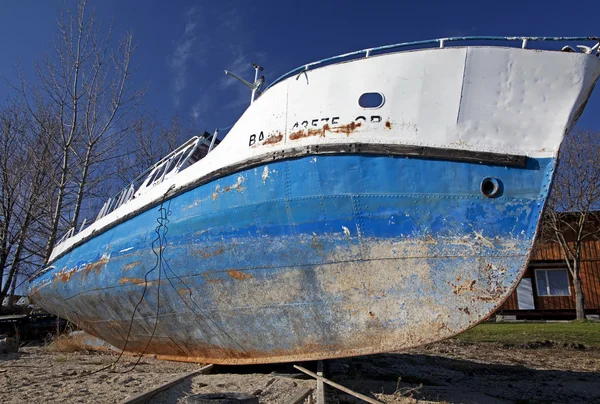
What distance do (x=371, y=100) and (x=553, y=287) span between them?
2048 centimetres

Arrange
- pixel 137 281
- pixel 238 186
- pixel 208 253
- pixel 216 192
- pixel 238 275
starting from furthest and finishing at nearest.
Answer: pixel 137 281 < pixel 216 192 < pixel 208 253 < pixel 238 186 < pixel 238 275

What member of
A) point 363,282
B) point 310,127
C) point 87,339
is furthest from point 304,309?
point 87,339

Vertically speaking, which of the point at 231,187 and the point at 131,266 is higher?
the point at 231,187

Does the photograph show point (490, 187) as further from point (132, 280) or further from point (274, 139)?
point (132, 280)

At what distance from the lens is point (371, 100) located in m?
4.73

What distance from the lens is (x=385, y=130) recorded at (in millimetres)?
4562

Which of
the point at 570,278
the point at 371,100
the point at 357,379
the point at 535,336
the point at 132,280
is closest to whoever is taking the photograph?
the point at 371,100

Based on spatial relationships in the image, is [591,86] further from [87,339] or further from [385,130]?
Result: [87,339]

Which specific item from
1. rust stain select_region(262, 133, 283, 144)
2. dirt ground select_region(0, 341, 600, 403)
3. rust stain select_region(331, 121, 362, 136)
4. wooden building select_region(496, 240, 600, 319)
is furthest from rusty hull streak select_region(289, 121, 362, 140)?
wooden building select_region(496, 240, 600, 319)

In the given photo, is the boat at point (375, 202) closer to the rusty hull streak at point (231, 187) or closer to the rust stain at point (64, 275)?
the rusty hull streak at point (231, 187)

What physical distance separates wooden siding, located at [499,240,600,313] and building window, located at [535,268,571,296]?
18 centimetres

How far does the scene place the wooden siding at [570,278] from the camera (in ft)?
65.2

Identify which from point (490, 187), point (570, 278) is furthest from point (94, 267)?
point (570, 278)

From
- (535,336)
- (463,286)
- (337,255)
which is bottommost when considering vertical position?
(535,336)
